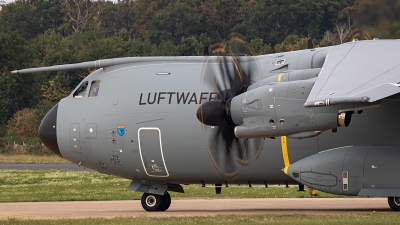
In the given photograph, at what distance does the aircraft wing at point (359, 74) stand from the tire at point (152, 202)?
7831mm

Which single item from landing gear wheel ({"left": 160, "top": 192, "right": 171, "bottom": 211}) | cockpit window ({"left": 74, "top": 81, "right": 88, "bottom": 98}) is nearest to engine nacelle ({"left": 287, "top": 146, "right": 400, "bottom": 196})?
landing gear wheel ({"left": 160, "top": 192, "right": 171, "bottom": 211})

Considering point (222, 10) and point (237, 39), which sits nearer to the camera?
point (237, 39)

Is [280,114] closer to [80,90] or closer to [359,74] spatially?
[359,74]

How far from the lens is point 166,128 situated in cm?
2514

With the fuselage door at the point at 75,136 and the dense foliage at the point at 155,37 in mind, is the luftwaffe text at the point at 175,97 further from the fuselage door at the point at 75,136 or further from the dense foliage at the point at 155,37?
the dense foliage at the point at 155,37

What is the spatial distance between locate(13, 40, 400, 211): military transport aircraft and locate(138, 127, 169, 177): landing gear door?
1.4 inches

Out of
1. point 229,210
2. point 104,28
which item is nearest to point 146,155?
point 229,210

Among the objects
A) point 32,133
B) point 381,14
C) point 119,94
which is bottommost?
point 32,133

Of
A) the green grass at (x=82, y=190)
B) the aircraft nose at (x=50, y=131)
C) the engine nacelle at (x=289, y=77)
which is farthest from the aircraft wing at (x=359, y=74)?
the green grass at (x=82, y=190)

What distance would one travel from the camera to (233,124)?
22.1 meters

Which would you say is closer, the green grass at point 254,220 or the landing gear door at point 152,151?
the green grass at point 254,220

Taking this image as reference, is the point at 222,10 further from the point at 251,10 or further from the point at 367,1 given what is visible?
the point at 367,1

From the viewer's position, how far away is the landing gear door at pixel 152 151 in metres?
25.3

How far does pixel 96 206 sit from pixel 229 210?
5252 mm
